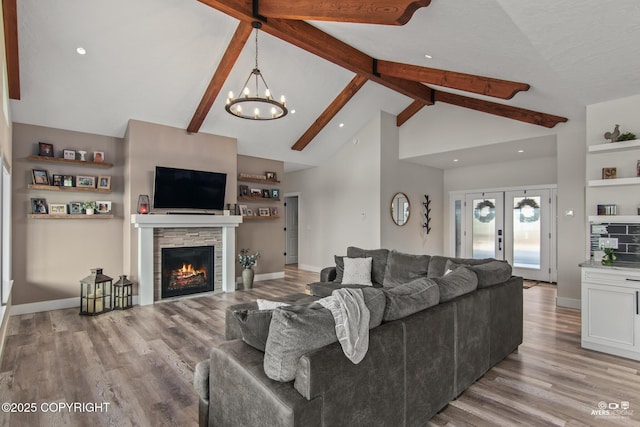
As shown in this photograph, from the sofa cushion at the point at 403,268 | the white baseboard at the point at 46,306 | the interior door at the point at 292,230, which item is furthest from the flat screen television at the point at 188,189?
the interior door at the point at 292,230

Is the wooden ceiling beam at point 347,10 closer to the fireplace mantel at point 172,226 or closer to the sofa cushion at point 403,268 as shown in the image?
the sofa cushion at point 403,268

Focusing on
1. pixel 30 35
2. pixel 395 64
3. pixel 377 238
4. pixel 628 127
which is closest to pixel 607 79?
pixel 628 127

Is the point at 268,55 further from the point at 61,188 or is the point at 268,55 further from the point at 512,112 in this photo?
the point at 512,112

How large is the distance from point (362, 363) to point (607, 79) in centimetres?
379

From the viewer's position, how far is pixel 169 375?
298 cm

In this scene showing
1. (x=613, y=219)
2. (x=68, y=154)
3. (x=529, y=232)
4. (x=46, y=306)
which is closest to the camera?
(x=613, y=219)

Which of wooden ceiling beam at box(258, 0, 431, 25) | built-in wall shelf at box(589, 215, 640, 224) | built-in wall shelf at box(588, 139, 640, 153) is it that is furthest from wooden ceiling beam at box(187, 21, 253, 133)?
built-in wall shelf at box(589, 215, 640, 224)

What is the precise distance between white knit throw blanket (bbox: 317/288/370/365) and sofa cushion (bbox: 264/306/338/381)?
0.16ft

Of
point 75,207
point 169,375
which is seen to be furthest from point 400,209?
point 75,207

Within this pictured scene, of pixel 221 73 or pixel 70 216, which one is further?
pixel 70 216

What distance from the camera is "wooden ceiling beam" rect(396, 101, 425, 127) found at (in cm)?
704

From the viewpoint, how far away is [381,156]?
705 centimetres

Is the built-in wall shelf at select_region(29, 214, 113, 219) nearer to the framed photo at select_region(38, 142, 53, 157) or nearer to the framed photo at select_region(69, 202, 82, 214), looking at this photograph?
the framed photo at select_region(69, 202, 82, 214)

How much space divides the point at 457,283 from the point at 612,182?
276 cm
